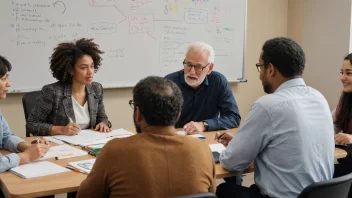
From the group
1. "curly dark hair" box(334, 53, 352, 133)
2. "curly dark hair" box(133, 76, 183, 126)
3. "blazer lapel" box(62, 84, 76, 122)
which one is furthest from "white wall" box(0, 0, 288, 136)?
"curly dark hair" box(133, 76, 183, 126)

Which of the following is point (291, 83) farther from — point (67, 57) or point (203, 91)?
point (67, 57)

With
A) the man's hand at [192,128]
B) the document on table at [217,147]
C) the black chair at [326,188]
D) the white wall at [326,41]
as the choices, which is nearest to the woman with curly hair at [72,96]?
the man's hand at [192,128]

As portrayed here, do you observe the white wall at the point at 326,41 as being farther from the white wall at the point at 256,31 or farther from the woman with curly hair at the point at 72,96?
the woman with curly hair at the point at 72,96

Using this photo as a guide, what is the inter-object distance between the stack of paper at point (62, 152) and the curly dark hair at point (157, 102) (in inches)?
31.6

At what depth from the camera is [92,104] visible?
10.0ft

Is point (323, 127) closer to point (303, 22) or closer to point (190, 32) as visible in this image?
point (190, 32)

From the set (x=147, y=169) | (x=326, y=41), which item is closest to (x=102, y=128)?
(x=147, y=169)

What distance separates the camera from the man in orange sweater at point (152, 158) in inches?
59.1

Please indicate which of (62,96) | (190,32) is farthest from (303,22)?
(62,96)

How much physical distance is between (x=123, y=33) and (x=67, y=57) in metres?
1.11

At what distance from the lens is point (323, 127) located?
198cm

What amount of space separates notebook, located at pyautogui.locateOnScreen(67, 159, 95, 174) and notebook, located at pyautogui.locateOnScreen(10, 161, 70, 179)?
0.04m

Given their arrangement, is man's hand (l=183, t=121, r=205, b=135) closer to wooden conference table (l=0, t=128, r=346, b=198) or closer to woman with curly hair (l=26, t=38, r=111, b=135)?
woman with curly hair (l=26, t=38, r=111, b=135)

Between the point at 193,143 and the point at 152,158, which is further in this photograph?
the point at 193,143
